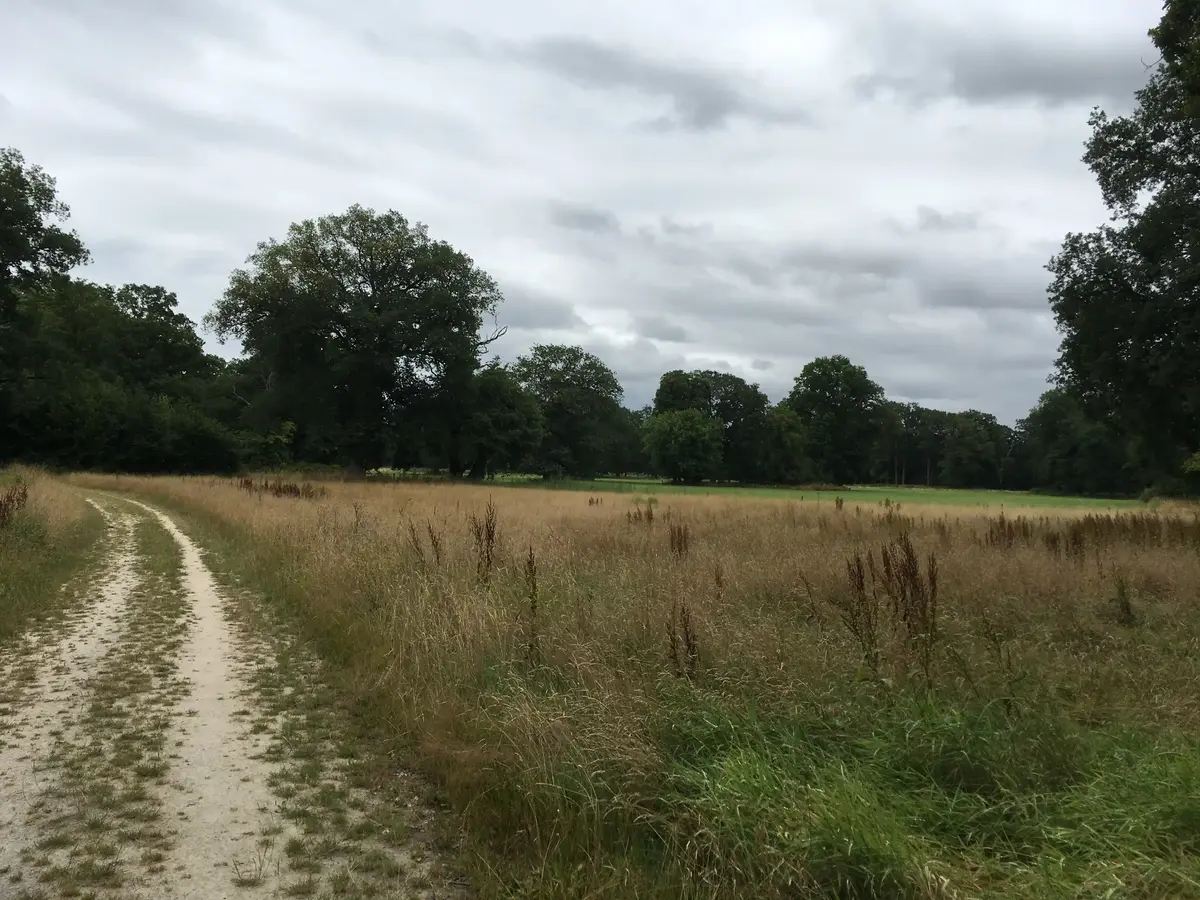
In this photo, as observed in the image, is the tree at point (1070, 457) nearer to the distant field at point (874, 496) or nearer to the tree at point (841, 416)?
the tree at point (841, 416)

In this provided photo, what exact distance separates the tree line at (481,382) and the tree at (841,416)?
29 cm

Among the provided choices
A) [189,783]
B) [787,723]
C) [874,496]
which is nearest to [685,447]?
[874,496]

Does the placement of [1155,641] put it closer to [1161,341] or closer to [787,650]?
[787,650]

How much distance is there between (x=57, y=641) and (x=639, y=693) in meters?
6.95

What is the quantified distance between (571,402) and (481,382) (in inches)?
1121

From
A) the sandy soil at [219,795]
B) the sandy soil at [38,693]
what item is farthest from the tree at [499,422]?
the sandy soil at [219,795]

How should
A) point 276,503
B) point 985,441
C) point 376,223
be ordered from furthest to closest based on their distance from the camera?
1. point 985,441
2. point 376,223
3. point 276,503

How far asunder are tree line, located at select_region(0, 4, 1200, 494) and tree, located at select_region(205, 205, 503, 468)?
14cm

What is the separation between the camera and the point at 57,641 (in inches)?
313

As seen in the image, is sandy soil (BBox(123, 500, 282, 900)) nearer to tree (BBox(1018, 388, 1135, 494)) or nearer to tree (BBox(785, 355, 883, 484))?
tree (BBox(1018, 388, 1135, 494))

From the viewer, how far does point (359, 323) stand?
147 feet

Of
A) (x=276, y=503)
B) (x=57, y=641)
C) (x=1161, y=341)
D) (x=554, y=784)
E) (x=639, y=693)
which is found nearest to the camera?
(x=554, y=784)

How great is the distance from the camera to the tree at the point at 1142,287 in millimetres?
15891

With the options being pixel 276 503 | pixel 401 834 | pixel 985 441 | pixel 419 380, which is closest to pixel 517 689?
pixel 401 834
